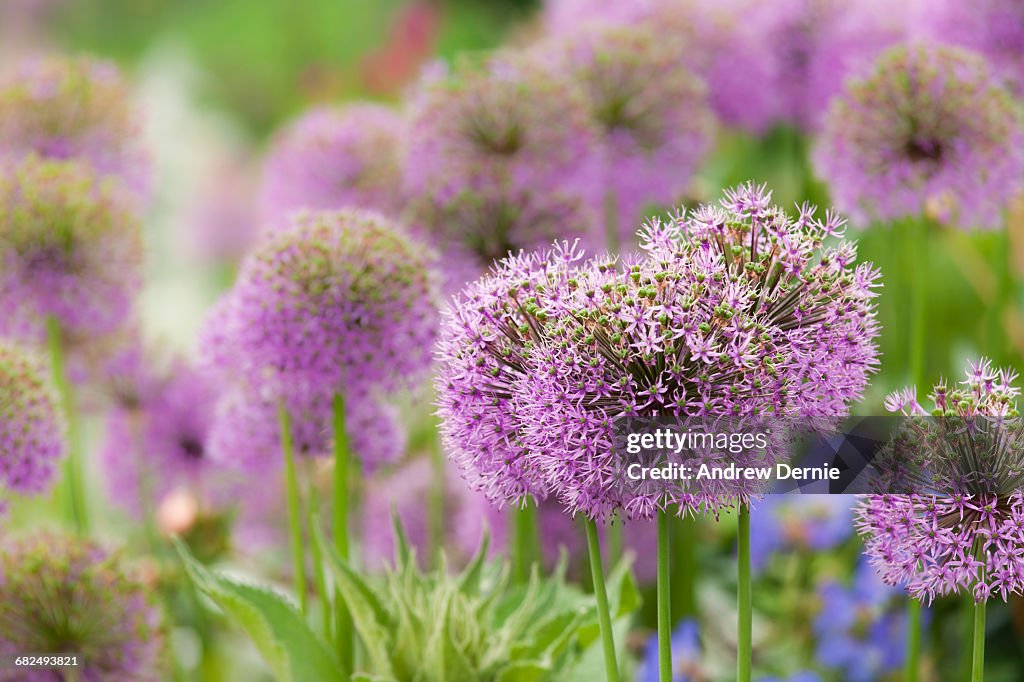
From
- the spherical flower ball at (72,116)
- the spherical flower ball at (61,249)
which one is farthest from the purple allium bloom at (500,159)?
the spherical flower ball at (72,116)

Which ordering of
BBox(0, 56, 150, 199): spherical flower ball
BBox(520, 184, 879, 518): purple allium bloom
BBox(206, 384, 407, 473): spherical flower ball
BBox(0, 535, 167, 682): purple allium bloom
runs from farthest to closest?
BBox(0, 56, 150, 199): spherical flower ball → BBox(206, 384, 407, 473): spherical flower ball → BBox(0, 535, 167, 682): purple allium bloom → BBox(520, 184, 879, 518): purple allium bloom

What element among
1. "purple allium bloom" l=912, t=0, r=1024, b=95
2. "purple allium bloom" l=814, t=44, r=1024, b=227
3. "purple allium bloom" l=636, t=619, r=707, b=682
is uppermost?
"purple allium bloom" l=912, t=0, r=1024, b=95

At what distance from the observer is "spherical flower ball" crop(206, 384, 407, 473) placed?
1083mm

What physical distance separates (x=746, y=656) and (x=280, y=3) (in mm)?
4086

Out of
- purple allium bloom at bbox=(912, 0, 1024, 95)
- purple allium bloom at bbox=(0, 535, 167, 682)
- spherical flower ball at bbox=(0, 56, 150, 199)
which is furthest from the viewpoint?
spherical flower ball at bbox=(0, 56, 150, 199)

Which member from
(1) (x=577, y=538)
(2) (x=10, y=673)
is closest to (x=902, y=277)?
(1) (x=577, y=538)

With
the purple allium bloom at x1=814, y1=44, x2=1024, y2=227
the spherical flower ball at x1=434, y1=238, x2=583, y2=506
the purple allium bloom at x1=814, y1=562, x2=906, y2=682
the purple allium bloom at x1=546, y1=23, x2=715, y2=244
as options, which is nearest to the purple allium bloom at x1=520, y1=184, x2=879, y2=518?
the spherical flower ball at x1=434, y1=238, x2=583, y2=506

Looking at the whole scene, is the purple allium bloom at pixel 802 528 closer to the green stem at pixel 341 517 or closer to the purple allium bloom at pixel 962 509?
the green stem at pixel 341 517

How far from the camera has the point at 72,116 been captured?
1.34 m

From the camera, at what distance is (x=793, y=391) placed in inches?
24.7

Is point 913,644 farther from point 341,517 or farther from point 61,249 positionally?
point 61,249

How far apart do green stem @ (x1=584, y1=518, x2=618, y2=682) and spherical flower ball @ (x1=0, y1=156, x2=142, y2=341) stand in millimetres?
718

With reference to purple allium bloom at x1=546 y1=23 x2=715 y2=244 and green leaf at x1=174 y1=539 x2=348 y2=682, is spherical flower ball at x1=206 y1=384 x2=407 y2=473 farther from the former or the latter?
purple allium bloom at x1=546 y1=23 x2=715 y2=244

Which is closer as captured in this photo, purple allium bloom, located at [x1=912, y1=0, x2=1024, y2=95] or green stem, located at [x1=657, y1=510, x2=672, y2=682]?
green stem, located at [x1=657, y1=510, x2=672, y2=682]
